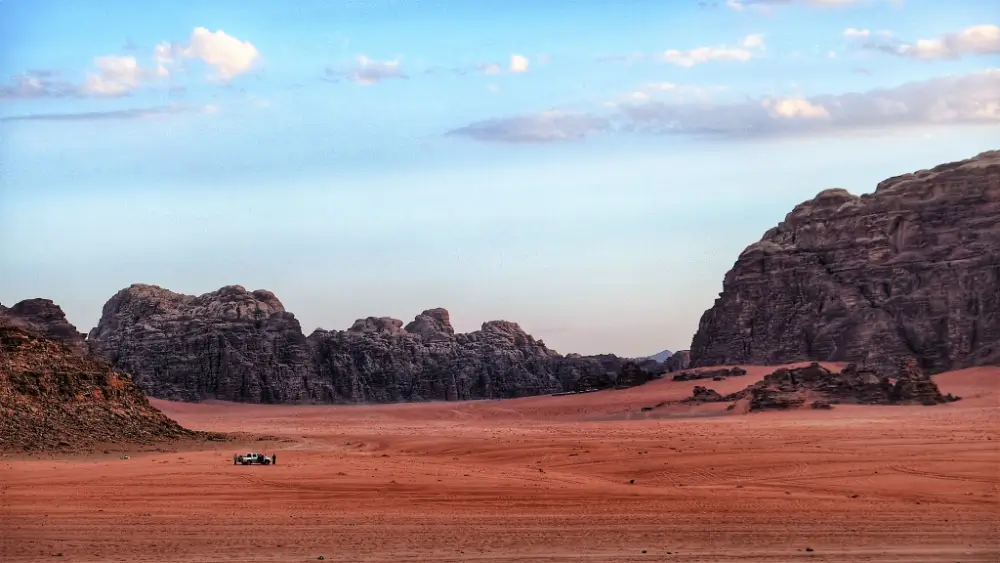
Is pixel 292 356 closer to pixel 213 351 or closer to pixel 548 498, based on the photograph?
pixel 213 351

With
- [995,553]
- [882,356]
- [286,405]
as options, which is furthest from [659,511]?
[286,405]

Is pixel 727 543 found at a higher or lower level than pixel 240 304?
lower

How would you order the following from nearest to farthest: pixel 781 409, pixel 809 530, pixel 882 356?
pixel 809 530, pixel 781 409, pixel 882 356

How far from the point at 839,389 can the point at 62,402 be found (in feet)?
98.9

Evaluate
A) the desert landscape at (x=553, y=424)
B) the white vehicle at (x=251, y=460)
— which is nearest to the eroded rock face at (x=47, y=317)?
the desert landscape at (x=553, y=424)

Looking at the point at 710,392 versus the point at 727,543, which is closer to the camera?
the point at 727,543

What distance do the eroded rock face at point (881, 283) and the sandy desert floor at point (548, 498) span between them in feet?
54.0

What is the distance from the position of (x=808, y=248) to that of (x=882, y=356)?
1064cm

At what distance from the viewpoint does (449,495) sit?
1041 inches

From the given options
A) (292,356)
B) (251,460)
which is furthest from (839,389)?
(292,356)

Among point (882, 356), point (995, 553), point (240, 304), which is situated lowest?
A: point (995, 553)

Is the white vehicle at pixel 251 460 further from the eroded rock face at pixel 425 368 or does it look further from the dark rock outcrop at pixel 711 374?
the eroded rock face at pixel 425 368

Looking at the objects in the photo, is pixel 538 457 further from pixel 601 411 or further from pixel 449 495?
pixel 601 411

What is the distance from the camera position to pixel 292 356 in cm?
8394
